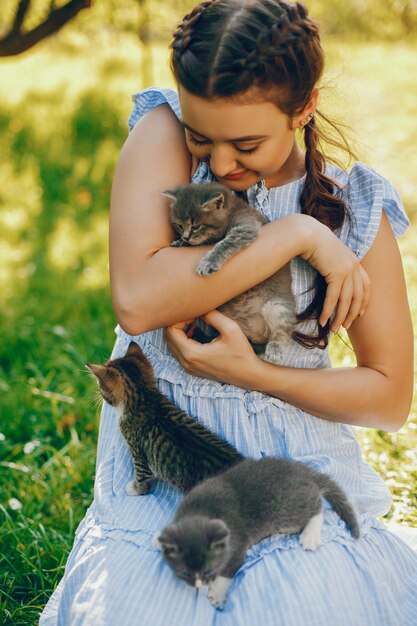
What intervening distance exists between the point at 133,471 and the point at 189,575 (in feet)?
1.85

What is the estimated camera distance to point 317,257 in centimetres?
231

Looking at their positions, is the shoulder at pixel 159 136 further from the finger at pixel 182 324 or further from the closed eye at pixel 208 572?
the closed eye at pixel 208 572

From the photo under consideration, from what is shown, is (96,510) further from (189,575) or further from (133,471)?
(189,575)

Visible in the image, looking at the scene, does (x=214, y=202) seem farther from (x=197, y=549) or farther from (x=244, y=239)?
(x=197, y=549)

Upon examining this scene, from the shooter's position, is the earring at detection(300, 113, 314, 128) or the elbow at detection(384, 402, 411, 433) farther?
the elbow at detection(384, 402, 411, 433)

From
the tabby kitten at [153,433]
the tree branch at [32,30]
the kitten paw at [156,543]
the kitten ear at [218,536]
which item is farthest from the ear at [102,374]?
the tree branch at [32,30]

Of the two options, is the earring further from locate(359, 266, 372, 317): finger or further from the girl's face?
locate(359, 266, 372, 317): finger

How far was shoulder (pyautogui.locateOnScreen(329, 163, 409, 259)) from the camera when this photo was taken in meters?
2.39

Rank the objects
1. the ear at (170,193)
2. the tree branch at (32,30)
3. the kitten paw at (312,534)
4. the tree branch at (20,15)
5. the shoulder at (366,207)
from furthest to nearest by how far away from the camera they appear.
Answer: the tree branch at (20,15)
the tree branch at (32,30)
the ear at (170,193)
the shoulder at (366,207)
the kitten paw at (312,534)

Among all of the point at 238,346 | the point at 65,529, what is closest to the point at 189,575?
the point at 238,346

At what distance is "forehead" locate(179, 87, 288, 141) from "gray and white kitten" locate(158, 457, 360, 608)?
3.37 feet

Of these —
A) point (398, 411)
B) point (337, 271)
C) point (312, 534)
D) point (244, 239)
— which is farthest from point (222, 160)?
point (312, 534)

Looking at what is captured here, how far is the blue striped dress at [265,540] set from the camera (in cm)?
190

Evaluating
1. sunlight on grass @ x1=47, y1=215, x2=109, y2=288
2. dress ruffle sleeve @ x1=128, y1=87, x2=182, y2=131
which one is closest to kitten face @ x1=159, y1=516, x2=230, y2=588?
dress ruffle sleeve @ x1=128, y1=87, x2=182, y2=131
